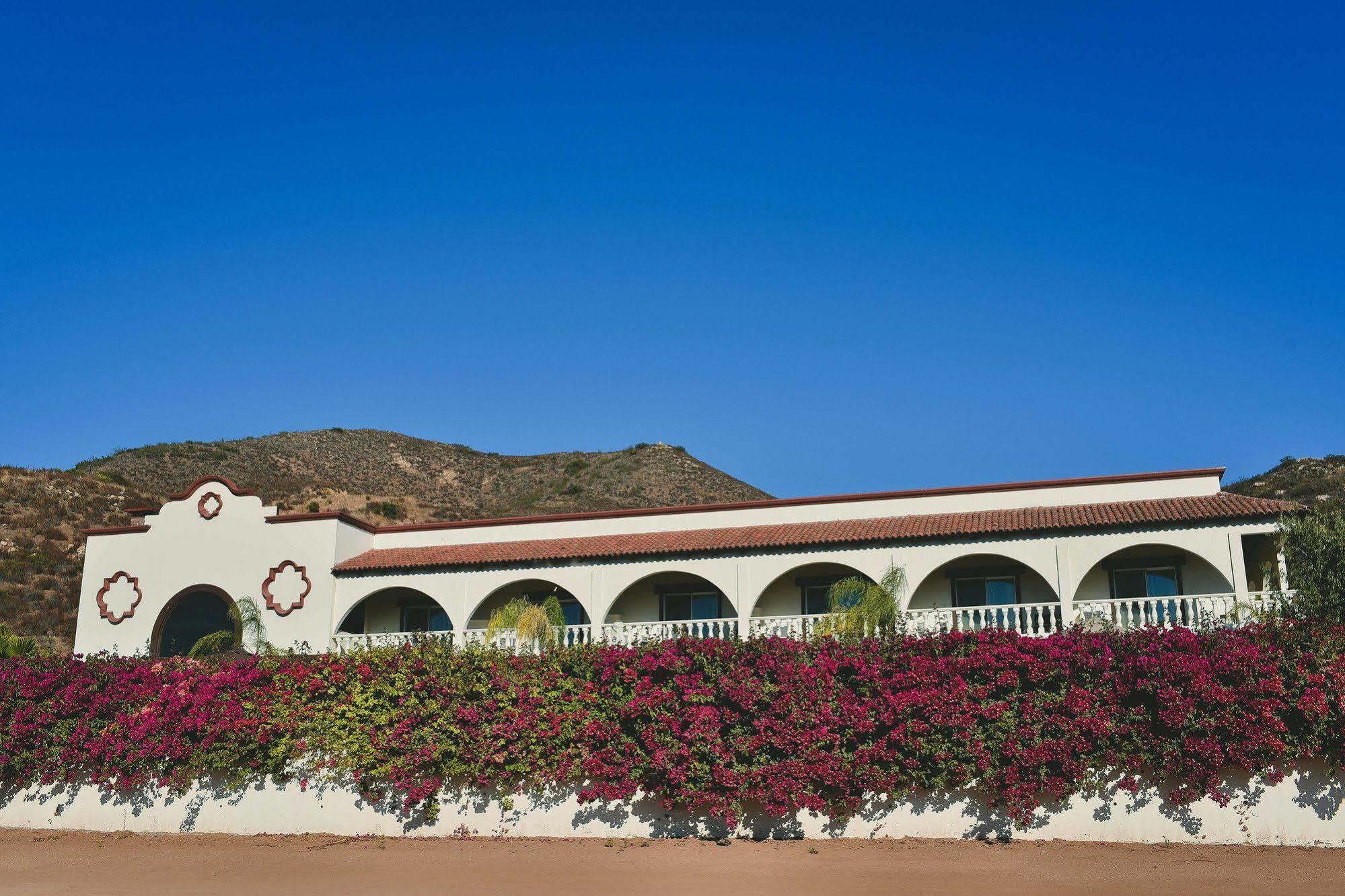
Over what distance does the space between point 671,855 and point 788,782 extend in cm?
186

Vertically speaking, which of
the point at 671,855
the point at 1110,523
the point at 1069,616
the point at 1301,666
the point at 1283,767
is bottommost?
the point at 671,855

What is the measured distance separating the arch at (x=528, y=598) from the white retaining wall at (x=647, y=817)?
9492 millimetres

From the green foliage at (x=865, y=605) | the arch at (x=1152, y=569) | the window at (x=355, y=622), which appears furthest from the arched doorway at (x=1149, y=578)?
the window at (x=355, y=622)

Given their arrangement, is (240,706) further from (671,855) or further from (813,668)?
(813,668)

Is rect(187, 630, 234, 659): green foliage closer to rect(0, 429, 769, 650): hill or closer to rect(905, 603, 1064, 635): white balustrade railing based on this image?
rect(0, 429, 769, 650): hill

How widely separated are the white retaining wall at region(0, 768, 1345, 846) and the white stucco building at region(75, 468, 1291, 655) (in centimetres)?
582

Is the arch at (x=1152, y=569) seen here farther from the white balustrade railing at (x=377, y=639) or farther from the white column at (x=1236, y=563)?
the white balustrade railing at (x=377, y=639)

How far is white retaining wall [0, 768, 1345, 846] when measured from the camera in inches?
575

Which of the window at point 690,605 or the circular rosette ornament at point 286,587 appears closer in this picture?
the window at point 690,605

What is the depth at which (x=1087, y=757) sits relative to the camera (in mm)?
15102

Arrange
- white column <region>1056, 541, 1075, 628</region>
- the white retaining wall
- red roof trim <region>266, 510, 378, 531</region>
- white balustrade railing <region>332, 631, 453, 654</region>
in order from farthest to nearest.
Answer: red roof trim <region>266, 510, 378, 531</region> < white balustrade railing <region>332, 631, 453, 654</region> < white column <region>1056, 541, 1075, 628</region> < the white retaining wall

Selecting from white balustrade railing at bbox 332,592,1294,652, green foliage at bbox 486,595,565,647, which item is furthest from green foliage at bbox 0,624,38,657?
green foliage at bbox 486,595,565,647

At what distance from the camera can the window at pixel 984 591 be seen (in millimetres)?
25219

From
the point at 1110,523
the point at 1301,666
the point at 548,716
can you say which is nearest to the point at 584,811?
the point at 548,716
